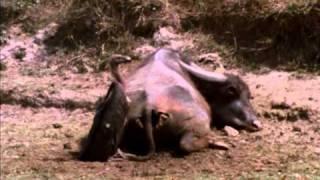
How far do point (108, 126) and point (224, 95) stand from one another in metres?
1.42

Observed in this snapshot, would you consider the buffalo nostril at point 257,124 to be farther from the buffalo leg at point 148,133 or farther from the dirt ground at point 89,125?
the buffalo leg at point 148,133

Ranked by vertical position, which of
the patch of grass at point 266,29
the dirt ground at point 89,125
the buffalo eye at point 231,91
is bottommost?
the dirt ground at point 89,125

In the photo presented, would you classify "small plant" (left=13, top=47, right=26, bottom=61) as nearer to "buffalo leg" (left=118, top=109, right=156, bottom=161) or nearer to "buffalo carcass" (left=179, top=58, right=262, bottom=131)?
"buffalo carcass" (left=179, top=58, right=262, bottom=131)

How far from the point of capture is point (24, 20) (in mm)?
10922

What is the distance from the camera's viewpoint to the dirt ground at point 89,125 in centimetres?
699

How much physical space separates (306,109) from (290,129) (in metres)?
0.29

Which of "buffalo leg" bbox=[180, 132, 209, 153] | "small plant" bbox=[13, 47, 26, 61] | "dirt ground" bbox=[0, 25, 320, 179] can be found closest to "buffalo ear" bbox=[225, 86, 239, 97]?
"dirt ground" bbox=[0, 25, 320, 179]

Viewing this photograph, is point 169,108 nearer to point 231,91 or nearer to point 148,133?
point 148,133

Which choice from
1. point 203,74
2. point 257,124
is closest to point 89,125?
point 203,74

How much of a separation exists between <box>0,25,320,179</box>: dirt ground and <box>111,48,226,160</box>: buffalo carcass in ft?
0.49

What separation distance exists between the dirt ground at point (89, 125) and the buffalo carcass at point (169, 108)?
149mm

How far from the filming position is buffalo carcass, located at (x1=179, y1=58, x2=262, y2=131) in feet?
27.0

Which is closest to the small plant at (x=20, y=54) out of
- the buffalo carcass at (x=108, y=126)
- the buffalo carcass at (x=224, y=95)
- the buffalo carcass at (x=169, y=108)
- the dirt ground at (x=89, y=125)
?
the dirt ground at (x=89, y=125)

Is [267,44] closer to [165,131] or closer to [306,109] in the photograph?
[306,109]
